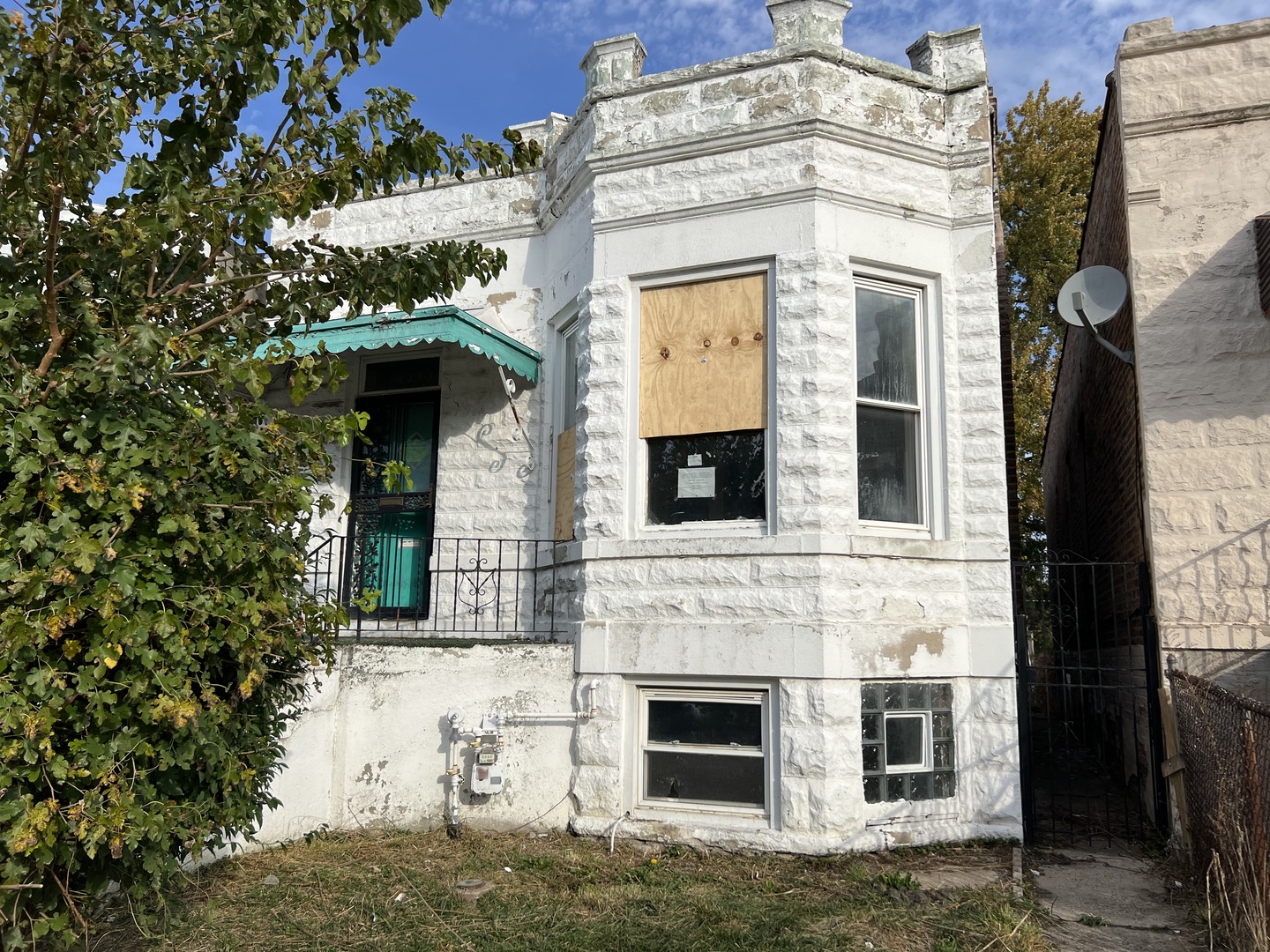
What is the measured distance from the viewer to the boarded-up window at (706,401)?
289 inches

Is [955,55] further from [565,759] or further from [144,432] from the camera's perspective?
[144,432]

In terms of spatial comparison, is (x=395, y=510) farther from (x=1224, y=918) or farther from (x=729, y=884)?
(x=1224, y=918)

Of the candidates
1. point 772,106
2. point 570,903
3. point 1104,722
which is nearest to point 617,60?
point 772,106

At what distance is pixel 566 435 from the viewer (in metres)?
8.38

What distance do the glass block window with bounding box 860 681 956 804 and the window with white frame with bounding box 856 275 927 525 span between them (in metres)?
1.24

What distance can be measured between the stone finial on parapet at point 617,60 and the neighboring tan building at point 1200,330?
373cm

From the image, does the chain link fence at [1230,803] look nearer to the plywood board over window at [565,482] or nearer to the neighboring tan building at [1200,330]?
the neighboring tan building at [1200,330]

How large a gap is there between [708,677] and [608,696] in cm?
74

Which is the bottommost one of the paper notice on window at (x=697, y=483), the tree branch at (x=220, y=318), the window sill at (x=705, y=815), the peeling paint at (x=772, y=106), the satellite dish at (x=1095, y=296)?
the window sill at (x=705, y=815)

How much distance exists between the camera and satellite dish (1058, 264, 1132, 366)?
7.59 metres

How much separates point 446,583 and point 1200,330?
625 cm

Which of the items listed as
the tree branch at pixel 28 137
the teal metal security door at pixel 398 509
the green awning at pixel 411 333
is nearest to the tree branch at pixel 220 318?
the tree branch at pixel 28 137

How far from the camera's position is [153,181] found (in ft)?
12.4

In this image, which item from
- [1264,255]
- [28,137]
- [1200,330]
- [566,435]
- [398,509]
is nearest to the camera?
[28,137]
